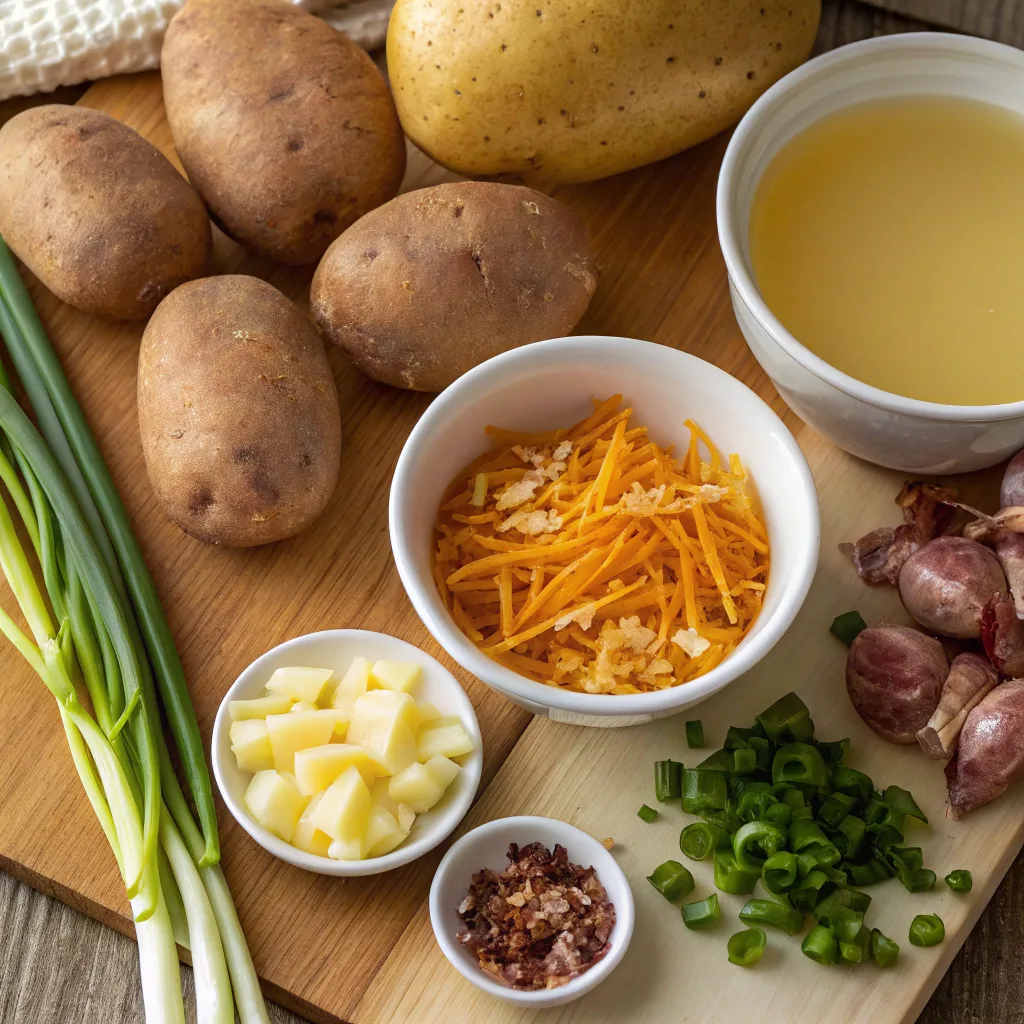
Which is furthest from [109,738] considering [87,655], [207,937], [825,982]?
[825,982]

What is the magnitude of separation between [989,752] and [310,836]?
77 cm

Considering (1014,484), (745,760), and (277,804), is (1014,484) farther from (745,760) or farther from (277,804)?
(277,804)

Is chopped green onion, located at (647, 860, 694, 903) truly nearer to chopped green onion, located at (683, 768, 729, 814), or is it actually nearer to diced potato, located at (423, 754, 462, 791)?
chopped green onion, located at (683, 768, 729, 814)

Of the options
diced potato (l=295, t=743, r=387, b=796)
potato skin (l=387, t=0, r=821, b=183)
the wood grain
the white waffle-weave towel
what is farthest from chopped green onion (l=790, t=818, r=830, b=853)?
the white waffle-weave towel

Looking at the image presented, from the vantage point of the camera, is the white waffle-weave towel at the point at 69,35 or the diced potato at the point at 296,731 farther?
the white waffle-weave towel at the point at 69,35

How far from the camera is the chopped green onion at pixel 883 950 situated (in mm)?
1342

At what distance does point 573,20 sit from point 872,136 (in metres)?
0.43

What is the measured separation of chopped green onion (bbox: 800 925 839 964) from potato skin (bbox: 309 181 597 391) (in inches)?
31.3

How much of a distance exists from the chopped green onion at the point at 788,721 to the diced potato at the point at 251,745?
58cm

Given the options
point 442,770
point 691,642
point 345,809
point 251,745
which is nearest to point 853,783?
point 691,642

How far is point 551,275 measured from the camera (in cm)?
160

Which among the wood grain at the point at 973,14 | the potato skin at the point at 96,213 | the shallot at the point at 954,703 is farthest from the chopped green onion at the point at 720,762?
the wood grain at the point at 973,14

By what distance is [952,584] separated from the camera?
146 centimetres

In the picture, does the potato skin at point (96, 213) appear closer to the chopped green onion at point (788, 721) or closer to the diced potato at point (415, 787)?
the diced potato at point (415, 787)
